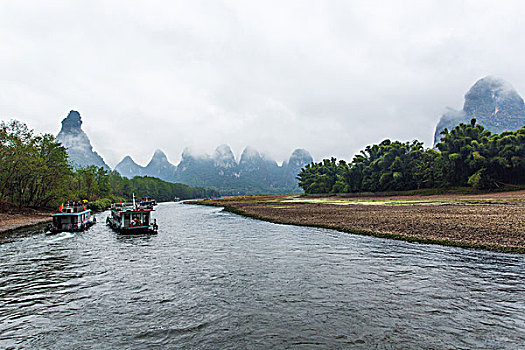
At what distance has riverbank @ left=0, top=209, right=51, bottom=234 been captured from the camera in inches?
1847

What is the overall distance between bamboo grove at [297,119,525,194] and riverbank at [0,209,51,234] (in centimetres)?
10196

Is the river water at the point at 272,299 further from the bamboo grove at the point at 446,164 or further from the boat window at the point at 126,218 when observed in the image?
the bamboo grove at the point at 446,164

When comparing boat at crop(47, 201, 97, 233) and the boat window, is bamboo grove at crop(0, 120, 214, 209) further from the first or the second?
the boat window

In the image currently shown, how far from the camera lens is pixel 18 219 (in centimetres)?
5597

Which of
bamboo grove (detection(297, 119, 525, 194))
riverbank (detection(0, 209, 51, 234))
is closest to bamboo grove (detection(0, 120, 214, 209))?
riverbank (detection(0, 209, 51, 234))

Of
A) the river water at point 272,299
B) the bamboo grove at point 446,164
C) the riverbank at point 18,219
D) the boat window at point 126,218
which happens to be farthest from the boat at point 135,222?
the bamboo grove at point 446,164

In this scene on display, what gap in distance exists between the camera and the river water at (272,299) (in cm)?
1062

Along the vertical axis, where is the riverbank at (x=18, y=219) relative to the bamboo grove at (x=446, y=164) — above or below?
below

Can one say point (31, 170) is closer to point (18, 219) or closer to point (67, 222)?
point (18, 219)

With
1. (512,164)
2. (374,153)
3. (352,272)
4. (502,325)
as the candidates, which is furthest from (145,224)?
(374,153)

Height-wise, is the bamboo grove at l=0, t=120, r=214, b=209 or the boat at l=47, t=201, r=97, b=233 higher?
the bamboo grove at l=0, t=120, r=214, b=209

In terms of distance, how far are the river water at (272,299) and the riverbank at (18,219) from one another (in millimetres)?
28535

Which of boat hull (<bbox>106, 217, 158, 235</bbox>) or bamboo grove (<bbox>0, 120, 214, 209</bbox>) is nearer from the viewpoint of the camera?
boat hull (<bbox>106, 217, 158, 235</bbox>)

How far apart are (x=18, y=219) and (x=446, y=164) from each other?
111926 mm
